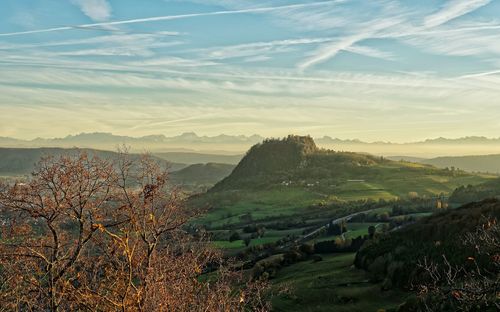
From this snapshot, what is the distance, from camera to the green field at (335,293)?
5344 cm

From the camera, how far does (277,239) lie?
463 feet

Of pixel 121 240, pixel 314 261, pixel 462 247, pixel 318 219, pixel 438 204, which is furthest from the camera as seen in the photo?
pixel 318 219

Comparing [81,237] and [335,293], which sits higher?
[81,237]

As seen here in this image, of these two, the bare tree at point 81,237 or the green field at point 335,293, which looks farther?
the green field at point 335,293

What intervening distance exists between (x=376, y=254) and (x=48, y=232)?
60.6 meters

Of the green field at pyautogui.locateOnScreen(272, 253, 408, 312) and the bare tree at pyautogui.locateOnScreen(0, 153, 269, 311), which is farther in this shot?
the green field at pyautogui.locateOnScreen(272, 253, 408, 312)

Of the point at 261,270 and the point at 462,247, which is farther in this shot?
the point at 261,270

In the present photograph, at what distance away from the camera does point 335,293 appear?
59.4m

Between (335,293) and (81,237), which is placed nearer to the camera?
(81,237)

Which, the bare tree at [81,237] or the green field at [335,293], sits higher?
the bare tree at [81,237]

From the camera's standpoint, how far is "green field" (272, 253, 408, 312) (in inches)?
2104

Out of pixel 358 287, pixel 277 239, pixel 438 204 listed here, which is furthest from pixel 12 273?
pixel 438 204

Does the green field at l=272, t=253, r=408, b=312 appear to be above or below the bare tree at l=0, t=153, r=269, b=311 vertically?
below

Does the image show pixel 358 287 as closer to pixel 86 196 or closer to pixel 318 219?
pixel 86 196
